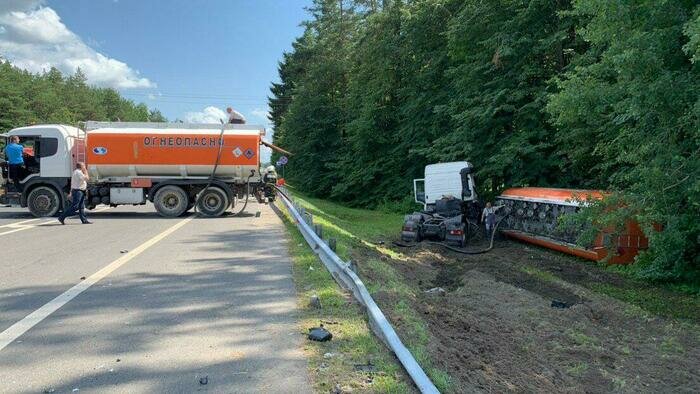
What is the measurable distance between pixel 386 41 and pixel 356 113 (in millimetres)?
7209

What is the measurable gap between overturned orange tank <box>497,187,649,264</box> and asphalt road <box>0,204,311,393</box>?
6932 mm

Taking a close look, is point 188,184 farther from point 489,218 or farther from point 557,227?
point 557,227

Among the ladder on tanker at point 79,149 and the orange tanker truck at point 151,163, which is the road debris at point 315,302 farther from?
the ladder on tanker at point 79,149

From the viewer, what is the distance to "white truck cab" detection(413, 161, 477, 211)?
17.1 meters

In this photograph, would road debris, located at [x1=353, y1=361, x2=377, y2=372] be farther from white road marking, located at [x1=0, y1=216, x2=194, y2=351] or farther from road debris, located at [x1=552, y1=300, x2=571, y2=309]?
road debris, located at [x1=552, y1=300, x2=571, y2=309]

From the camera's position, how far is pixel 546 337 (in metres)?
6.19

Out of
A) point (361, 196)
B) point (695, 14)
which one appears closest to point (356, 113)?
point (361, 196)

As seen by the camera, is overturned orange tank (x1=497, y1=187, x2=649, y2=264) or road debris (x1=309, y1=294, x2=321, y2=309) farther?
Result: overturned orange tank (x1=497, y1=187, x2=649, y2=264)

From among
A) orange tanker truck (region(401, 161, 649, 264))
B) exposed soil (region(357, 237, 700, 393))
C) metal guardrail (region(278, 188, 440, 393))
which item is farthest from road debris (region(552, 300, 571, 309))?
metal guardrail (region(278, 188, 440, 393))

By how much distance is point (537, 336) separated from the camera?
6.20 metres

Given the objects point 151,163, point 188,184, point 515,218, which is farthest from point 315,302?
point 151,163

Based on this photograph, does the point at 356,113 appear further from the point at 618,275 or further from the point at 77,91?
the point at 77,91

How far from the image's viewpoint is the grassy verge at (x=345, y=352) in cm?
371

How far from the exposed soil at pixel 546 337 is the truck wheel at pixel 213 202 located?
9.14 m
